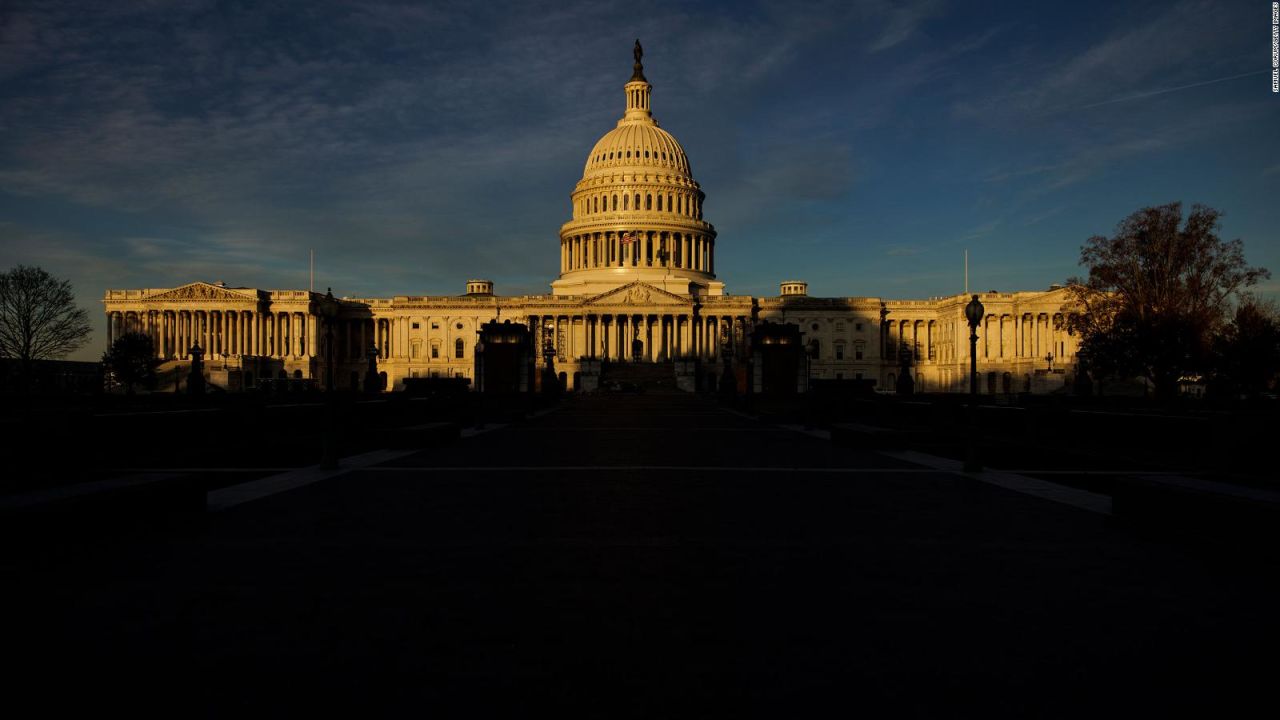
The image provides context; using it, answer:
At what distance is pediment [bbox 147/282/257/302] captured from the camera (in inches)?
5251

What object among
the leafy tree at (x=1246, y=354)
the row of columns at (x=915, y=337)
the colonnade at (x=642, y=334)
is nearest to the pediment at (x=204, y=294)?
the colonnade at (x=642, y=334)

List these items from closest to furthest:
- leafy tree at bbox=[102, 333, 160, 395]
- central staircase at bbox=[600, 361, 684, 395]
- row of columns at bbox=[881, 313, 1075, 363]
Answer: leafy tree at bbox=[102, 333, 160, 395] → central staircase at bbox=[600, 361, 684, 395] → row of columns at bbox=[881, 313, 1075, 363]

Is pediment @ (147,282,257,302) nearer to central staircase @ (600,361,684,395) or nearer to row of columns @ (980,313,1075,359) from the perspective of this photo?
central staircase @ (600,361,684,395)

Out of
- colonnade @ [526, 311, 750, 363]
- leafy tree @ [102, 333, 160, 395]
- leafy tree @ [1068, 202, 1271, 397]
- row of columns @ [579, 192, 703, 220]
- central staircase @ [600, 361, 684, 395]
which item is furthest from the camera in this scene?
row of columns @ [579, 192, 703, 220]

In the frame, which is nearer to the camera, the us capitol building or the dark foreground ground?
the dark foreground ground

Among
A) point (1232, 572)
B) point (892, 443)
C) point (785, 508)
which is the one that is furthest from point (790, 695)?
point (892, 443)

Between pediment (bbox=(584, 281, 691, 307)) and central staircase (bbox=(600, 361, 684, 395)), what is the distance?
12.0 meters

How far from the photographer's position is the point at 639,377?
115562 mm

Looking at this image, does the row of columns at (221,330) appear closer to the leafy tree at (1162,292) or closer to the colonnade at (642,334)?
the colonnade at (642,334)

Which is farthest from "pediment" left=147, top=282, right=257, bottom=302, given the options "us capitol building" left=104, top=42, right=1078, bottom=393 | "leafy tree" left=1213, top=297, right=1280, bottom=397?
"leafy tree" left=1213, top=297, right=1280, bottom=397

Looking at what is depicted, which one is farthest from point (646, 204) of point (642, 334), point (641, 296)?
point (642, 334)

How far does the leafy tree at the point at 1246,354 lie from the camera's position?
59812 millimetres

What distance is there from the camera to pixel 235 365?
12250 centimetres

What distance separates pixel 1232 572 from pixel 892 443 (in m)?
14.6
